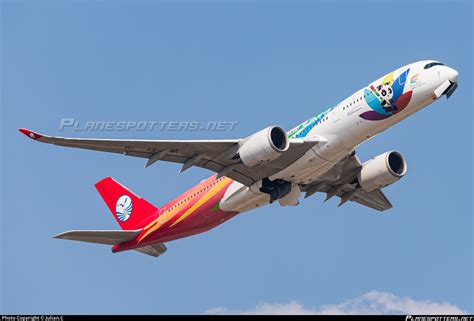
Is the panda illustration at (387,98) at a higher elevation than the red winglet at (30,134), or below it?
higher

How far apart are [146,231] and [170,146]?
26.5 ft

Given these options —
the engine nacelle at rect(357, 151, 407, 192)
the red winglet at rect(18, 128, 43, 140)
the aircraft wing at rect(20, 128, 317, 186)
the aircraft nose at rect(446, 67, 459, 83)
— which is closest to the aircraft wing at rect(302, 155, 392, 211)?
the engine nacelle at rect(357, 151, 407, 192)

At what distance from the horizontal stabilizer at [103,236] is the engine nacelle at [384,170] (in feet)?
39.5

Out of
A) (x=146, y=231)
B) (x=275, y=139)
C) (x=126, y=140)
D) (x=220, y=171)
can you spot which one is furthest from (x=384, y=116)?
(x=146, y=231)

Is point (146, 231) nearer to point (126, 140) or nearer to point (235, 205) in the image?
point (235, 205)

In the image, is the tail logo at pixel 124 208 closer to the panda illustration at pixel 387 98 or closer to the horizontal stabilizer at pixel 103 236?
the horizontal stabilizer at pixel 103 236

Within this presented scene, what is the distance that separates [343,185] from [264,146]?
8.13m

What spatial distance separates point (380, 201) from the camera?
153 feet

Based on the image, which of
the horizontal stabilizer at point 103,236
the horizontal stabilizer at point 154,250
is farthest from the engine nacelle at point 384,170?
the horizontal stabilizer at point 103,236

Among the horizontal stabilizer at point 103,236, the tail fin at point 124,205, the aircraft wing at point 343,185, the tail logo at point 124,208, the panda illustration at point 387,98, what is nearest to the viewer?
the panda illustration at point 387,98

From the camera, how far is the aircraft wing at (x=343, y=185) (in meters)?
42.3

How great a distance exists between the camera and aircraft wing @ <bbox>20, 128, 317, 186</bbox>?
36844mm

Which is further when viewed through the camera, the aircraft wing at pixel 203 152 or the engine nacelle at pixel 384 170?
the engine nacelle at pixel 384 170

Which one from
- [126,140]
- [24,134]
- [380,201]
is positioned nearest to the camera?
[24,134]
